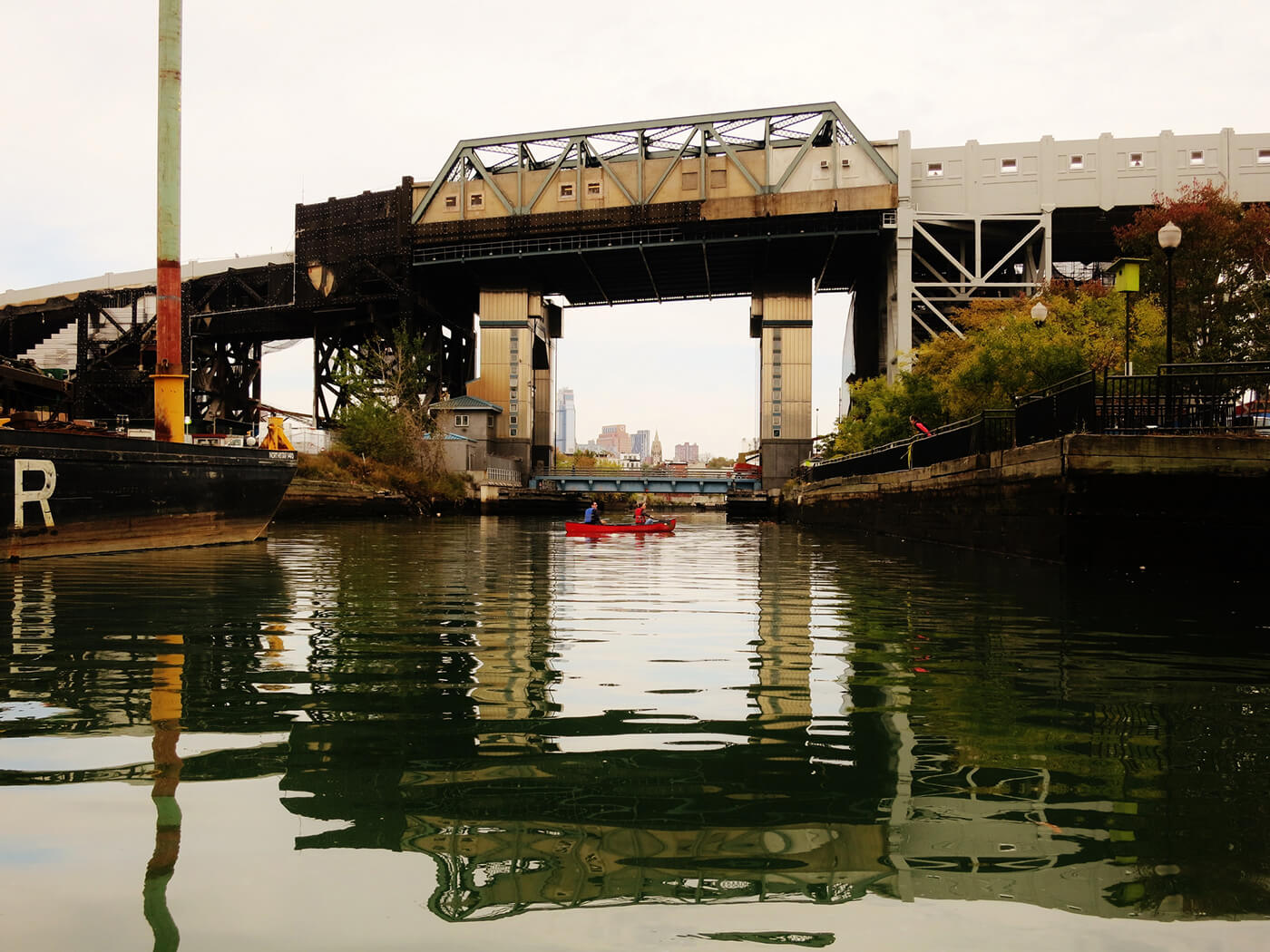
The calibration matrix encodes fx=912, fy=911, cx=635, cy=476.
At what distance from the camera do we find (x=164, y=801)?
4.31 m

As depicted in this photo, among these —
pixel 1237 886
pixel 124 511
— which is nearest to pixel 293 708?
pixel 1237 886

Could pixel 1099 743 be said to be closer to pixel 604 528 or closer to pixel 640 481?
pixel 604 528

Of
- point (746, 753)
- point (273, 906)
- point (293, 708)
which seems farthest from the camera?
point (293, 708)

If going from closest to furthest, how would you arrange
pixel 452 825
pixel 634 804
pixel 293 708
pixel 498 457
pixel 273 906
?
1. pixel 273 906
2. pixel 452 825
3. pixel 634 804
4. pixel 293 708
5. pixel 498 457

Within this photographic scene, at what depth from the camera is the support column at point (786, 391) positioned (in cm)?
6981

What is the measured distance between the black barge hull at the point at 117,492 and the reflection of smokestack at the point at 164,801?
12.4m

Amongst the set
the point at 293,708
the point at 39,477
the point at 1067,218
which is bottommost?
the point at 293,708

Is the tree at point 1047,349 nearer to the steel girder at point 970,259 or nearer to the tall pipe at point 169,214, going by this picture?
the steel girder at point 970,259

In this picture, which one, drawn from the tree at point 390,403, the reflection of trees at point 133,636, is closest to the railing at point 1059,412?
the reflection of trees at point 133,636

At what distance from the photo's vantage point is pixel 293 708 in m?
6.32

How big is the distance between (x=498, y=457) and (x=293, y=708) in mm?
67356

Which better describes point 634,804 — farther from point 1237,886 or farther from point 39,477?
point 39,477

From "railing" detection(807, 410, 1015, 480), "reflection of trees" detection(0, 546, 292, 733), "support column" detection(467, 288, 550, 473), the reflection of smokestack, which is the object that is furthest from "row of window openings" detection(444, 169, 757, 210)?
the reflection of smokestack

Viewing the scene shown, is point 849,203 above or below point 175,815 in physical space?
above
